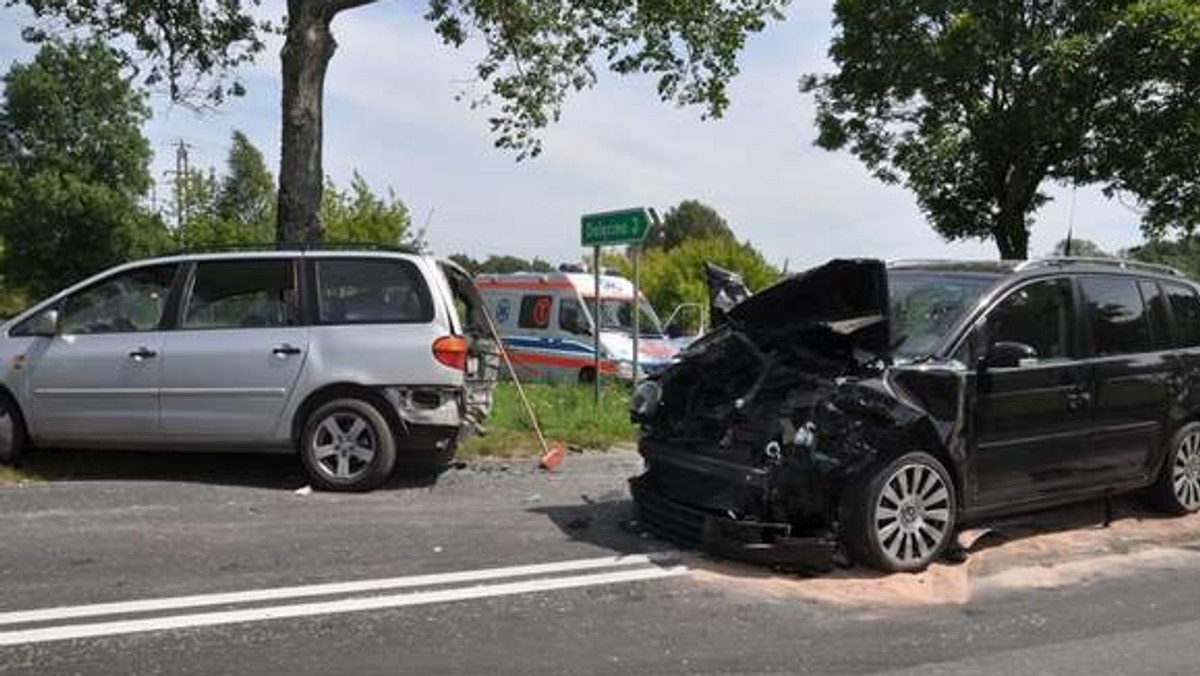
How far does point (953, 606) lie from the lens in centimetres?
611

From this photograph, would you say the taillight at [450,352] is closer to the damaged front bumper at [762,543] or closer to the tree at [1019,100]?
the damaged front bumper at [762,543]

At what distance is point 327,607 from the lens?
5.64m

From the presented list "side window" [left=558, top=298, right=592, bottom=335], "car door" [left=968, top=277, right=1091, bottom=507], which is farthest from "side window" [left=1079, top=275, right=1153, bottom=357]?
"side window" [left=558, top=298, right=592, bottom=335]

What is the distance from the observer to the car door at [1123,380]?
7605mm

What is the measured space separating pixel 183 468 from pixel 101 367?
3.45 ft

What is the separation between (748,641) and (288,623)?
6.65ft

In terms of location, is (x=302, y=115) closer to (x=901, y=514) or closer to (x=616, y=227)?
(x=616, y=227)

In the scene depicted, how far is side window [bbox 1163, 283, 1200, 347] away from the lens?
8453 millimetres

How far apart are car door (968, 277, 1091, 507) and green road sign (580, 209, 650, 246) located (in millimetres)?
5825

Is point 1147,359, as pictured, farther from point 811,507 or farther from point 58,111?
point 58,111

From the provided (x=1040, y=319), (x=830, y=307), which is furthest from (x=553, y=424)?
(x=1040, y=319)

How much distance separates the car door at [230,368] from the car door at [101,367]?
0.15m

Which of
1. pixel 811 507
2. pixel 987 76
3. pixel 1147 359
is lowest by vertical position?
pixel 811 507

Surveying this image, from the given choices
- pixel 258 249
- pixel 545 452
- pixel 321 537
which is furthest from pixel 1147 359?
pixel 258 249
